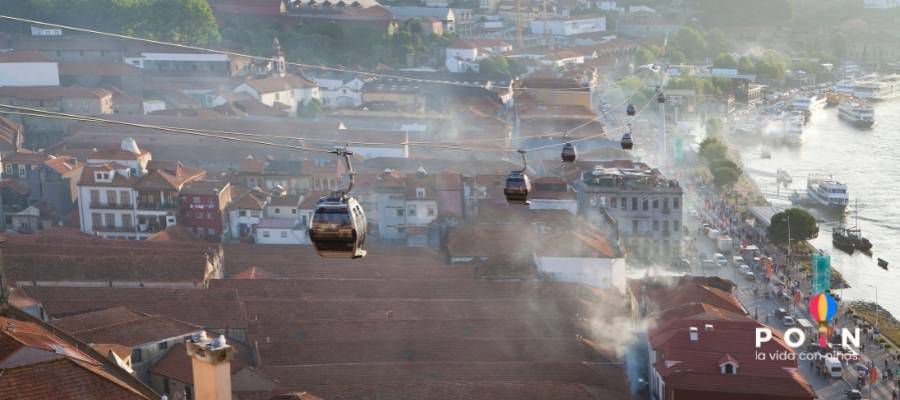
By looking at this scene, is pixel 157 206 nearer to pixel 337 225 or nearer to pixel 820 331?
pixel 820 331

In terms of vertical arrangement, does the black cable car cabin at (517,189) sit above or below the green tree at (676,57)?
above

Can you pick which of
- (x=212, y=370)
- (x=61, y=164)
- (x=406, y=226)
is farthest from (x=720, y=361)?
(x=61, y=164)

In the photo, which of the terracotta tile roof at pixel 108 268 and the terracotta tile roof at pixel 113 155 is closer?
the terracotta tile roof at pixel 108 268

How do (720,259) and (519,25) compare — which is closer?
(720,259)

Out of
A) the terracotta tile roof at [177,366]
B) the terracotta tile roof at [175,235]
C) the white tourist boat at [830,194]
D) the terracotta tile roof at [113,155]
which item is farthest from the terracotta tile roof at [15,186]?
the white tourist boat at [830,194]

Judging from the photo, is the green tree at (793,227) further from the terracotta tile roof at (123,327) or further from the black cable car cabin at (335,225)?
the black cable car cabin at (335,225)

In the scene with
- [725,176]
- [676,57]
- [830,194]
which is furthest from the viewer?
[676,57]

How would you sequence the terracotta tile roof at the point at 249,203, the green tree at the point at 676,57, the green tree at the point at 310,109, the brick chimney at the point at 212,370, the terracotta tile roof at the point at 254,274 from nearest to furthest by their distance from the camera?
the brick chimney at the point at 212,370 < the terracotta tile roof at the point at 254,274 < the terracotta tile roof at the point at 249,203 < the green tree at the point at 310,109 < the green tree at the point at 676,57
